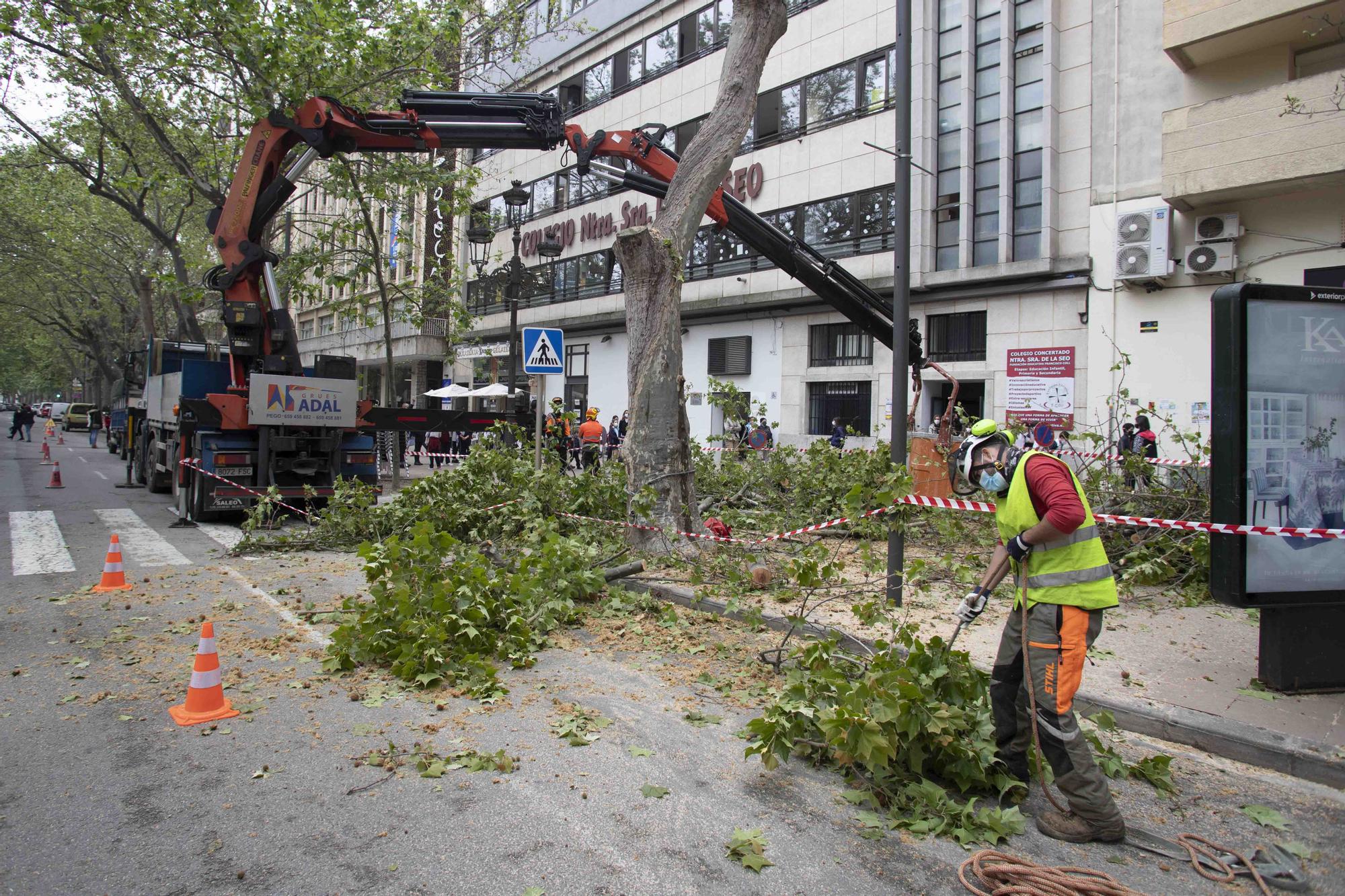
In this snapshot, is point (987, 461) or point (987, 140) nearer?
point (987, 461)

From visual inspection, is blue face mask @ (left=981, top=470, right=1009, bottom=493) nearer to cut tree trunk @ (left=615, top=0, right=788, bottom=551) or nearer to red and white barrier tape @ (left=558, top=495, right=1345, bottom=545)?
red and white barrier tape @ (left=558, top=495, right=1345, bottom=545)

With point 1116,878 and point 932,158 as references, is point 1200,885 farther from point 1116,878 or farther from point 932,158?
point 932,158

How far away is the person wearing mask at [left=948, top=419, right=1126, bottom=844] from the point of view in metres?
3.60

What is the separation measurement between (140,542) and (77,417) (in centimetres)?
5445

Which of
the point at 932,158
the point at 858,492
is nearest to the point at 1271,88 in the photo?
the point at 932,158

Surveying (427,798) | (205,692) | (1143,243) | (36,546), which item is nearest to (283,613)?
(205,692)

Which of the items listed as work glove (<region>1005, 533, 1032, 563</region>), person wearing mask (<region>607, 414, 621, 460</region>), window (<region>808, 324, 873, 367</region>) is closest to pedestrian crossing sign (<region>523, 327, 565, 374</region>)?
work glove (<region>1005, 533, 1032, 563</region>)

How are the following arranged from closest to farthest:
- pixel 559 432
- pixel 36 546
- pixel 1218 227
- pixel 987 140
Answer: pixel 36 546 → pixel 1218 227 → pixel 559 432 → pixel 987 140

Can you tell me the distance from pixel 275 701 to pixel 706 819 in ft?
9.14

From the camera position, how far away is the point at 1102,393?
1745 centimetres

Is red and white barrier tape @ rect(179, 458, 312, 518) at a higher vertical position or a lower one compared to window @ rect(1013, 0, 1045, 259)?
lower

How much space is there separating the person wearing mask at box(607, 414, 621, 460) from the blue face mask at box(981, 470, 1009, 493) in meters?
18.3

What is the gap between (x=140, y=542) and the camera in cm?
1055

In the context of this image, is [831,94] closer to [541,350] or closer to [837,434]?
[837,434]
